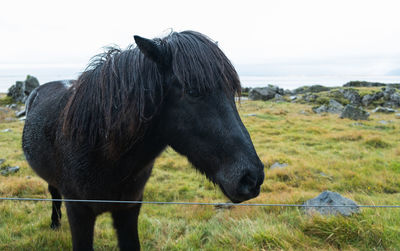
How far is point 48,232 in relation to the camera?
362cm

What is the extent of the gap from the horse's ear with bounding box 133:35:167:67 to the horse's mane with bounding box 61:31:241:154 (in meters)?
0.06

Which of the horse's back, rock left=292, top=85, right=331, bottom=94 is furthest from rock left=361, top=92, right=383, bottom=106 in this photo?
the horse's back

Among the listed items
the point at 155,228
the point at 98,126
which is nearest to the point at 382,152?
the point at 155,228

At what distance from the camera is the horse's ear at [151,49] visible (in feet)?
5.59

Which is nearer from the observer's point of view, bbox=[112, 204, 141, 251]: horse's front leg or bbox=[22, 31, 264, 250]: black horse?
bbox=[22, 31, 264, 250]: black horse

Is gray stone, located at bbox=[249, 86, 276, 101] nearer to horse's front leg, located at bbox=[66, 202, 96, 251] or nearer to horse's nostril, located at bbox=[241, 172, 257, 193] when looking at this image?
horse's front leg, located at bbox=[66, 202, 96, 251]

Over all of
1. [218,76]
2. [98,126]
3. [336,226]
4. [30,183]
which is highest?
[218,76]

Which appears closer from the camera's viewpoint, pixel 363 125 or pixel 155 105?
pixel 155 105

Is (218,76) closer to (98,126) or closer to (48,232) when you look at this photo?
(98,126)

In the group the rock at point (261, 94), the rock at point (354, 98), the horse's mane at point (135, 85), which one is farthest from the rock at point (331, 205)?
the rock at point (354, 98)

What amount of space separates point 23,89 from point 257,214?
95.3 ft

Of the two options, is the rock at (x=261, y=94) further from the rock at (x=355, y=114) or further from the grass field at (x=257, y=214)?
the grass field at (x=257, y=214)

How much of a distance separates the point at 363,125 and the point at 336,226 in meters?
11.7

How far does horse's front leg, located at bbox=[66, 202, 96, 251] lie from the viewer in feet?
7.74
